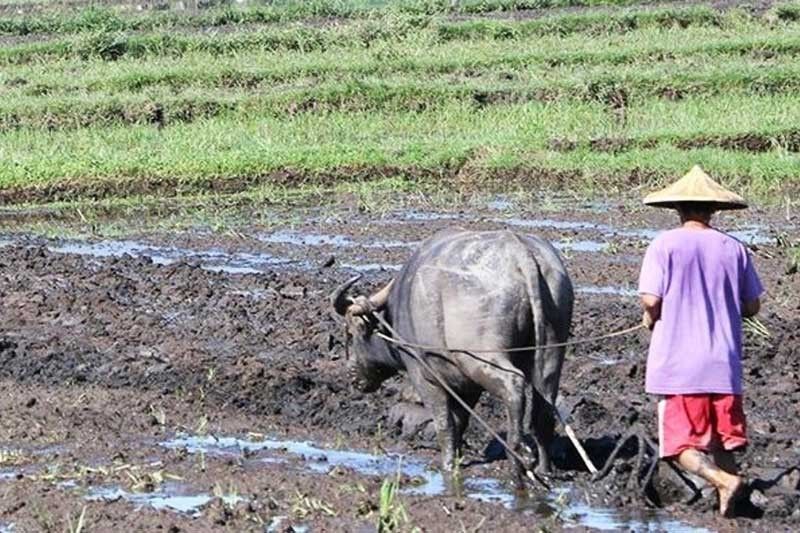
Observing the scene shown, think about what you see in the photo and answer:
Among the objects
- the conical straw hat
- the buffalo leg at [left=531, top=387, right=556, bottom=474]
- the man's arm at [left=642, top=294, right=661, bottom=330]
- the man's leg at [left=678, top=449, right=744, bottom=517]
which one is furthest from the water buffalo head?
the man's leg at [left=678, top=449, right=744, bottom=517]

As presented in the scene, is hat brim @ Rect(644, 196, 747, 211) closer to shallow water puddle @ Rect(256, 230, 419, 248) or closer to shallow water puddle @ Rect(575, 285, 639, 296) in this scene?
shallow water puddle @ Rect(575, 285, 639, 296)

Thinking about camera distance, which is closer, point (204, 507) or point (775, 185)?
point (204, 507)

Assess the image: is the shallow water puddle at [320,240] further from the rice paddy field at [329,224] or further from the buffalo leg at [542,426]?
the buffalo leg at [542,426]

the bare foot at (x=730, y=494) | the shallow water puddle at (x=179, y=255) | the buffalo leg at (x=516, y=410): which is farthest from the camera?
the shallow water puddle at (x=179, y=255)

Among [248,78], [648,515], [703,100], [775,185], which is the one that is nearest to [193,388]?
[648,515]

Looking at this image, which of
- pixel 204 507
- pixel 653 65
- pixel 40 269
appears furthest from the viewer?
pixel 653 65

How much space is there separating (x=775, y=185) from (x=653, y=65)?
7.30m

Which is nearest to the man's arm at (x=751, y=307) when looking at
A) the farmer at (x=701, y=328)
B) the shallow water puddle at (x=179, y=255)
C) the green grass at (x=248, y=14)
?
the farmer at (x=701, y=328)

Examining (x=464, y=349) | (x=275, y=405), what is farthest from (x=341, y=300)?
(x=464, y=349)

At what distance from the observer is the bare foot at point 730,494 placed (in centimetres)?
620

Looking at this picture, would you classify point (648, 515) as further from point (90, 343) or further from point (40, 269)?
point (40, 269)

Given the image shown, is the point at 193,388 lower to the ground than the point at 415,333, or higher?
lower

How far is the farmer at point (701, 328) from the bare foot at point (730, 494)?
18mm

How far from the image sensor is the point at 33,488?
679cm
